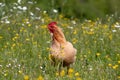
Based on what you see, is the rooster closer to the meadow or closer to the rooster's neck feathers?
the rooster's neck feathers

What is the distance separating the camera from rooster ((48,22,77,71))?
6766 mm

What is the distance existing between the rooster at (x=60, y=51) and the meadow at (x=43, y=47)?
131 mm

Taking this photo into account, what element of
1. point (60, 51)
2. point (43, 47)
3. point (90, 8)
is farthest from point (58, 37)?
point (90, 8)

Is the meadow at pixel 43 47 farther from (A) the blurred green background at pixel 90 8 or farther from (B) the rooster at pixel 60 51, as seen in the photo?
(A) the blurred green background at pixel 90 8

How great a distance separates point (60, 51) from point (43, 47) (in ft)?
5.84

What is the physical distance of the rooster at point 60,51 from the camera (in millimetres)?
6766

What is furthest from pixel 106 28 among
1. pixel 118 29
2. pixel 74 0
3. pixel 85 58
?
pixel 74 0

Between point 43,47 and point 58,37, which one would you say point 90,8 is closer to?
point 43,47

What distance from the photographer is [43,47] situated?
8508 mm

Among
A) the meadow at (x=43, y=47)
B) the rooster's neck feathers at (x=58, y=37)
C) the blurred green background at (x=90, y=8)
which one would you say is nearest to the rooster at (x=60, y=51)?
the rooster's neck feathers at (x=58, y=37)

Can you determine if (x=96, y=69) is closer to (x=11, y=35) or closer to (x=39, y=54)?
(x=39, y=54)

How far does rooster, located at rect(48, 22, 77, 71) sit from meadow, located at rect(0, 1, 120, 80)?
0.13 meters

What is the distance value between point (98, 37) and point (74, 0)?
9.66 metres

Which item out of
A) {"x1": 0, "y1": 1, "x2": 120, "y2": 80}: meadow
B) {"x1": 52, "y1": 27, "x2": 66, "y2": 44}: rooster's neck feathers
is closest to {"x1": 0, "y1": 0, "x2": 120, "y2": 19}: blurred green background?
{"x1": 0, "y1": 1, "x2": 120, "y2": 80}: meadow
